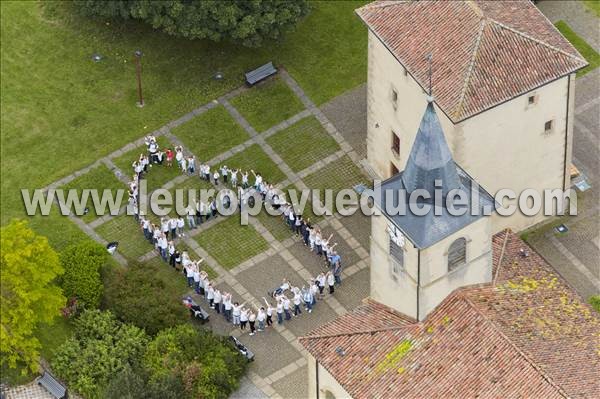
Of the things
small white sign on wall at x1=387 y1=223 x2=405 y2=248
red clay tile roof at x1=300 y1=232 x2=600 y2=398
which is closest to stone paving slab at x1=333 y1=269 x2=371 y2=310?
red clay tile roof at x1=300 y1=232 x2=600 y2=398

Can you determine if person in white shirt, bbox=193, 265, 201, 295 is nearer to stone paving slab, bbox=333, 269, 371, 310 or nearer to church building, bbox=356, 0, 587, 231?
stone paving slab, bbox=333, 269, 371, 310

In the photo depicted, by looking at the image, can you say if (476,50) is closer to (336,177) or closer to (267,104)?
(336,177)

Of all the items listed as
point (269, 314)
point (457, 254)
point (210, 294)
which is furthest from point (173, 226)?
point (457, 254)

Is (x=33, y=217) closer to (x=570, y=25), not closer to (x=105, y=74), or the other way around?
(x=105, y=74)

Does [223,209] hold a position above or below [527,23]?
below

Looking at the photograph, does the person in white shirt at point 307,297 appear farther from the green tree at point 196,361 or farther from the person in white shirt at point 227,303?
the green tree at point 196,361

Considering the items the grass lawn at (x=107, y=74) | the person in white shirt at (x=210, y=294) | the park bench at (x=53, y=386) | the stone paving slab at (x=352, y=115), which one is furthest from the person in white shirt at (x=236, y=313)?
the stone paving slab at (x=352, y=115)

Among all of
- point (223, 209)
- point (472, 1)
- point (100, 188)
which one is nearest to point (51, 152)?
point (100, 188)
